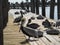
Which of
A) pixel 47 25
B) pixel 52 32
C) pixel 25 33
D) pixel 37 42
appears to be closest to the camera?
pixel 37 42

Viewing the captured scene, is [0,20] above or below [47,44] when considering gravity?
above

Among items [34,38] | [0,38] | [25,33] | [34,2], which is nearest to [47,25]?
[25,33]

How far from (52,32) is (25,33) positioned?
176 centimetres

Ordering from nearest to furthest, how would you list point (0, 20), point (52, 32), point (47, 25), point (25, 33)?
1. point (0, 20)
2. point (52, 32)
3. point (25, 33)
4. point (47, 25)

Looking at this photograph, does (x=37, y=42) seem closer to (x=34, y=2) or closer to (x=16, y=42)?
(x=16, y=42)

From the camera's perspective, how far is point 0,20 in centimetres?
669

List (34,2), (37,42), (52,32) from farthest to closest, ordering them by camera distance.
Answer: (34,2), (52,32), (37,42)

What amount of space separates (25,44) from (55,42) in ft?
4.57

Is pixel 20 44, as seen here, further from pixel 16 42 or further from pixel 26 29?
pixel 26 29

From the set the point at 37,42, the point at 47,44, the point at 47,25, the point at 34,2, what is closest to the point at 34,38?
the point at 37,42

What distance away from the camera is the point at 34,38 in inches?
483

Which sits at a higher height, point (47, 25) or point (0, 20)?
point (0, 20)

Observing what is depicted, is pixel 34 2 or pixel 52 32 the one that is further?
pixel 34 2

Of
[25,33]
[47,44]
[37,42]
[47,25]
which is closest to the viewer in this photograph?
[47,44]
